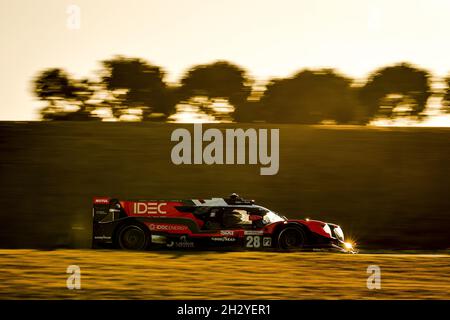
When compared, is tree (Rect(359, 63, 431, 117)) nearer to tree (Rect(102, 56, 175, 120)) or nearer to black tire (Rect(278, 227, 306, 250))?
tree (Rect(102, 56, 175, 120))

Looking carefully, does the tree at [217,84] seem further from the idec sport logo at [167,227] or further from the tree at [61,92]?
the idec sport logo at [167,227]

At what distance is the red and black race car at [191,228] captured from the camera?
15133 millimetres

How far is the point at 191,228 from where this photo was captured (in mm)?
15117

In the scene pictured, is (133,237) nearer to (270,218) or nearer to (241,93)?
(270,218)

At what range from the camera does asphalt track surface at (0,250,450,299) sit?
973 centimetres

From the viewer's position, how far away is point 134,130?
22.5 meters

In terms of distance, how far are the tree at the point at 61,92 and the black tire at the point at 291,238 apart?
1521 cm

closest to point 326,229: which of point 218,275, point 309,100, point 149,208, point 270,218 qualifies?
point 270,218

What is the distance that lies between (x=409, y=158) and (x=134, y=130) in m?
8.69

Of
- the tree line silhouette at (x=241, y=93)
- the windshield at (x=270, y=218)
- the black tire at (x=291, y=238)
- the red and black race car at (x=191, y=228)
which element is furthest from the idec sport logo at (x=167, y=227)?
the tree line silhouette at (x=241, y=93)

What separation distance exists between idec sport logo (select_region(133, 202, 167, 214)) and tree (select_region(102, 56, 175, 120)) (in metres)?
13.1

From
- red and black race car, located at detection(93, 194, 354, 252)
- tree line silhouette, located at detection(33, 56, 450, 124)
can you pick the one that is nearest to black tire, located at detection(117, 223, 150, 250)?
red and black race car, located at detection(93, 194, 354, 252)

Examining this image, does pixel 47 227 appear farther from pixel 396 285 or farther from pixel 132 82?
pixel 396 285

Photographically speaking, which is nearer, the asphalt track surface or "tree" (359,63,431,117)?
the asphalt track surface
